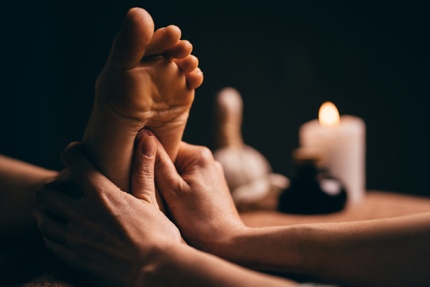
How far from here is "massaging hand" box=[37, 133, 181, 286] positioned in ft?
1.76

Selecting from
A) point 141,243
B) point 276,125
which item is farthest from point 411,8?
point 141,243

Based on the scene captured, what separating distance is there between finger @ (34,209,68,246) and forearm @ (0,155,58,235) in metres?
0.06

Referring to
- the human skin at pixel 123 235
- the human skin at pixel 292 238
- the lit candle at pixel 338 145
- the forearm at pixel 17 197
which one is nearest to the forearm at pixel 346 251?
the human skin at pixel 292 238

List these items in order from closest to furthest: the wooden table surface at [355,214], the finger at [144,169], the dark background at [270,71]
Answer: the finger at [144,169] → the wooden table surface at [355,214] → the dark background at [270,71]

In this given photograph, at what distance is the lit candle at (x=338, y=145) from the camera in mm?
1143

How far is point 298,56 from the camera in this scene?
1.86m

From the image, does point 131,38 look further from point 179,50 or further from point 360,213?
point 360,213

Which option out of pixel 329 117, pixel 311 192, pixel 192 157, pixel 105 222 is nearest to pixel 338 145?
pixel 329 117

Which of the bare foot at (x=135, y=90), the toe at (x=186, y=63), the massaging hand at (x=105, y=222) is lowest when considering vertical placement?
the massaging hand at (x=105, y=222)

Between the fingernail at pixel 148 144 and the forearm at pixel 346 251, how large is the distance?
18cm

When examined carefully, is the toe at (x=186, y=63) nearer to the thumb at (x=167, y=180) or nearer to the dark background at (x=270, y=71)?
the thumb at (x=167, y=180)

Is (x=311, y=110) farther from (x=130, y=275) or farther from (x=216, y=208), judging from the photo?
(x=130, y=275)

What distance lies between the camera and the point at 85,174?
616 mm

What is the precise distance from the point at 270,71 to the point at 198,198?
4.13ft
